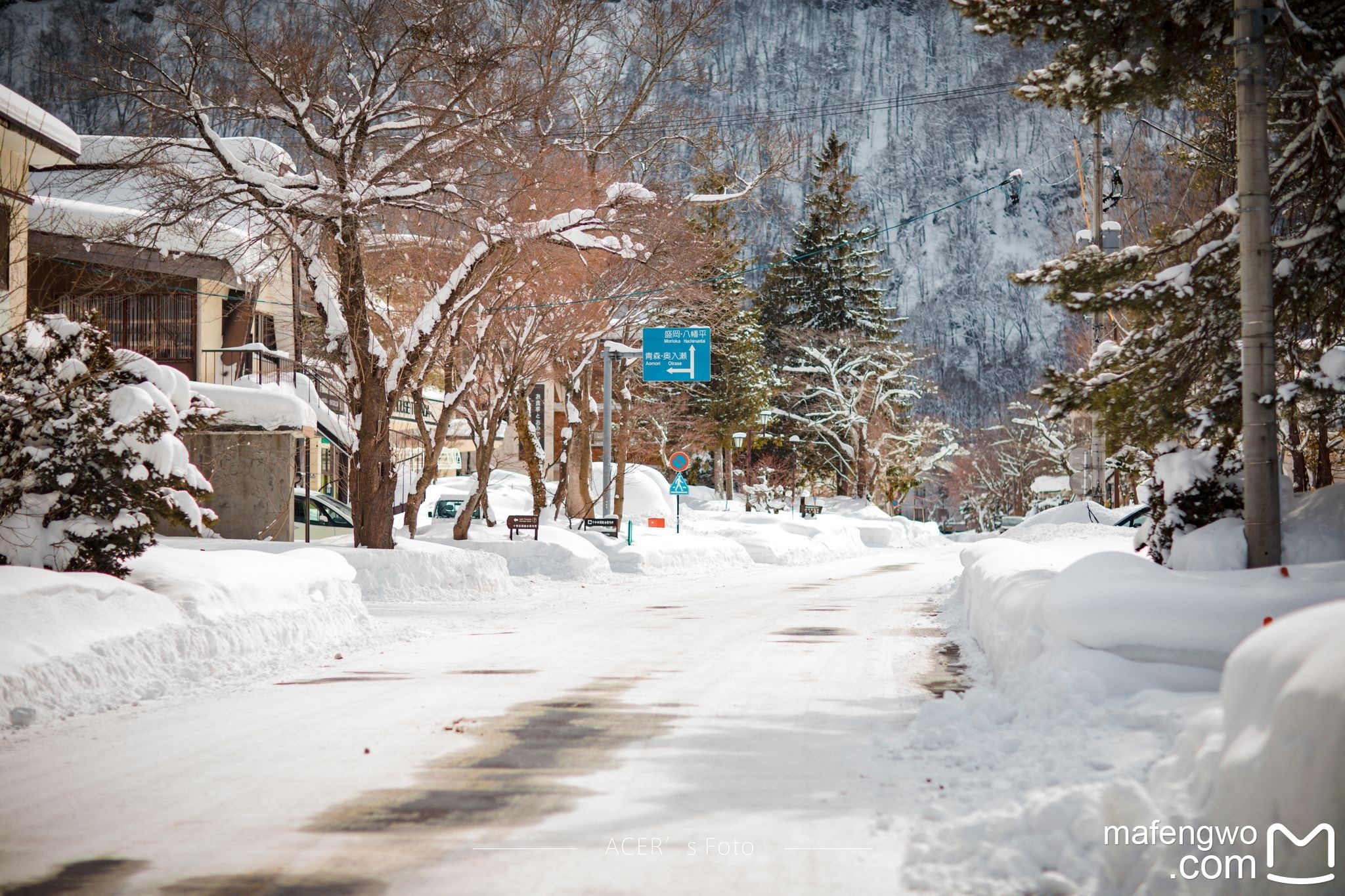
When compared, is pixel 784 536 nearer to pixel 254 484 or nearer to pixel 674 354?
pixel 674 354

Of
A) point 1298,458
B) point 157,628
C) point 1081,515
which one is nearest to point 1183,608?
point 157,628

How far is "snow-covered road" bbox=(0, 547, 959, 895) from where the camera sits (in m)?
4.88

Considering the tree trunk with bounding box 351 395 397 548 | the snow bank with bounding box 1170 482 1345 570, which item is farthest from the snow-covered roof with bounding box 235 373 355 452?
the snow bank with bounding box 1170 482 1345 570

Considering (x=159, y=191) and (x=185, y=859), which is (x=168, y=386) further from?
(x=185, y=859)

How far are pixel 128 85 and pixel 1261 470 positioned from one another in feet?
59.6

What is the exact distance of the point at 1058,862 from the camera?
465 centimetres

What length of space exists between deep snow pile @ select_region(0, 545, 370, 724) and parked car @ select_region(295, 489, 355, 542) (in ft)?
68.8

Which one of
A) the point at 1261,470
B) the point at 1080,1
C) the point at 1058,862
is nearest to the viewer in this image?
the point at 1058,862

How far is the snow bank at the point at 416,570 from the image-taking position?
20.5 meters

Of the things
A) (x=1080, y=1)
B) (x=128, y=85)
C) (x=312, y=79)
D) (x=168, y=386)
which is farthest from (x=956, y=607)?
(x=128, y=85)

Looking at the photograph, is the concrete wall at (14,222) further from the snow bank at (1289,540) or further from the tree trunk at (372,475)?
the snow bank at (1289,540)

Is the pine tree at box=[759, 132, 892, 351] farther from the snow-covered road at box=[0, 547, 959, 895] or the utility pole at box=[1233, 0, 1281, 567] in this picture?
the snow-covered road at box=[0, 547, 959, 895]

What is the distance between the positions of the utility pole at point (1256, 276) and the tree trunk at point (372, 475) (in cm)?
1557

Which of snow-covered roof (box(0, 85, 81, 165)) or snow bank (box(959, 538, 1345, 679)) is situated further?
snow-covered roof (box(0, 85, 81, 165))
